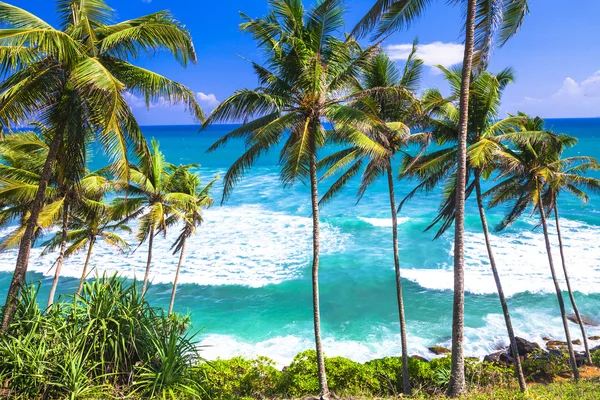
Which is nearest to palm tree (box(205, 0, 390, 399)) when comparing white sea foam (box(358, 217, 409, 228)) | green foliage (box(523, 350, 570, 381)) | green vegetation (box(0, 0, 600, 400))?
green vegetation (box(0, 0, 600, 400))

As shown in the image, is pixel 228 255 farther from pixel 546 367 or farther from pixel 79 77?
pixel 79 77

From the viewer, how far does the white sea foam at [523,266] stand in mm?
22766

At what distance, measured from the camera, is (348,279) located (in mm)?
25141

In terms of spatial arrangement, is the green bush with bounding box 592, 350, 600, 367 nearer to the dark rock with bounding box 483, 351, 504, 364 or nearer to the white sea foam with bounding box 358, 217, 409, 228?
the dark rock with bounding box 483, 351, 504, 364

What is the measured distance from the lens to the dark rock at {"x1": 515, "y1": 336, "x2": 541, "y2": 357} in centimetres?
1600

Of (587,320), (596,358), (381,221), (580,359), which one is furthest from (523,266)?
(381,221)

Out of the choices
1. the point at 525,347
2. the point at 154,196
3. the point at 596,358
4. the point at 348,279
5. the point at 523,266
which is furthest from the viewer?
the point at 523,266

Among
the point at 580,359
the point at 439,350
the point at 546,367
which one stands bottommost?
the point at 546,367

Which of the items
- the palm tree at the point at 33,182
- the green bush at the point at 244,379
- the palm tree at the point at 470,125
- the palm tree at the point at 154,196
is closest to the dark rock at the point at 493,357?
the palm tree at the point at 470,125

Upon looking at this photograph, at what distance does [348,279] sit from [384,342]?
7.78 m

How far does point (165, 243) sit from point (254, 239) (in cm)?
733

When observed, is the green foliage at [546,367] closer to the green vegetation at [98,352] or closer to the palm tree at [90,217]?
the green vegetation at [98,352]

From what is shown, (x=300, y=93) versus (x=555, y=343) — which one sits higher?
(x=300, y=93)

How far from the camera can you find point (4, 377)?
6.04 m
